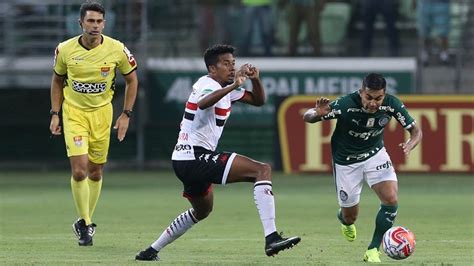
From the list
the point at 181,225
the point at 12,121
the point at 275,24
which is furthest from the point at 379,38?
the point at 181,225

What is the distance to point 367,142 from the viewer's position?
38.5 feet

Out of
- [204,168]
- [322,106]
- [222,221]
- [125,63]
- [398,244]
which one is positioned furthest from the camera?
[222,221]

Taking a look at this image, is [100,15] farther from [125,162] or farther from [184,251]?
[125,162]

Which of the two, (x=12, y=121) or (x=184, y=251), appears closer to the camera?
(x=184, y=251)

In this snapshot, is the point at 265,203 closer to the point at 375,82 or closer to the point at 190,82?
the point at 375,82

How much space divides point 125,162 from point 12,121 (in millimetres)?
2360

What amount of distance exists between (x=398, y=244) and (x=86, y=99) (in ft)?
13.2

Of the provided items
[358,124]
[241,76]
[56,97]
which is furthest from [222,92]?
[56,97]

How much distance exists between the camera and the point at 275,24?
25.5 meters

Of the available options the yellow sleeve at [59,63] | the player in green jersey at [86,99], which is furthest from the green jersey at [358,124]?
the yellow sleeve at [59,63]

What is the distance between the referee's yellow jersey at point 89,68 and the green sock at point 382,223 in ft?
10.8

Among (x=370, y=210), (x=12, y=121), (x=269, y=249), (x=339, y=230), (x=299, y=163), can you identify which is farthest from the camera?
(x=12, y=121)

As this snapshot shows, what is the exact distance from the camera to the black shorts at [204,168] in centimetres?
1045

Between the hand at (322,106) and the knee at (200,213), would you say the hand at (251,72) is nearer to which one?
the hand at (322,106)
